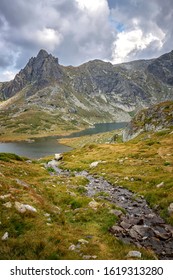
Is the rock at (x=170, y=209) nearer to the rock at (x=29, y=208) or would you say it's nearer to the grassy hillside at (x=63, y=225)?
the grassy hillside at (x=63, y=225)

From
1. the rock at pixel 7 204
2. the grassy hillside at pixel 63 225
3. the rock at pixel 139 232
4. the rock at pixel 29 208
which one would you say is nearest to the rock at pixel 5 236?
the grassy hillside at pixel 63 225

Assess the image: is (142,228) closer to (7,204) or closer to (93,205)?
(93,205)

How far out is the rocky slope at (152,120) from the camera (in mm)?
103375

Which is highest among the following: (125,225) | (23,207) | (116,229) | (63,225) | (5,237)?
(23,207)

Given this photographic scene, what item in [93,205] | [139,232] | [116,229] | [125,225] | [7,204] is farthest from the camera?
[93,205]

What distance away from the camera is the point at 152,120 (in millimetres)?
113062

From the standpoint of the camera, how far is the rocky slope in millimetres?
103375

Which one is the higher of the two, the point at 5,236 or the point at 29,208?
the point at 29,208

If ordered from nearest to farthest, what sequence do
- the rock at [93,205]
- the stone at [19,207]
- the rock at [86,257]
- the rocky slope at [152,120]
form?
the rock at [86,257]
the stone at [19,207]
the rock at [93,205]
the rocky slope at [152,120]

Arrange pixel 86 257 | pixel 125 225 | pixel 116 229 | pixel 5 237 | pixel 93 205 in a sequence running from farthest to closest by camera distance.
A: pixel 93 205 < pixel 125 225 < pixel 116 229 < pixel 5 237 < pixel 86 257

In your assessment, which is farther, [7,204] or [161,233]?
[161,233]

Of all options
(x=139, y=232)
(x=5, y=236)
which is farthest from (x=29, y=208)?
(x=139, y=232)
